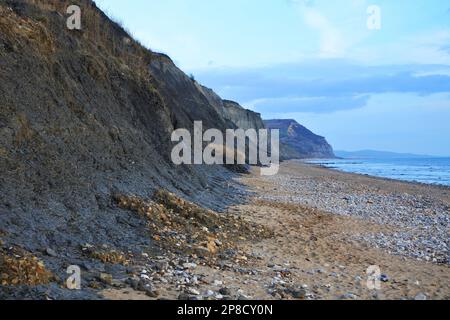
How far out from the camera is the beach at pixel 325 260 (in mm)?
7211

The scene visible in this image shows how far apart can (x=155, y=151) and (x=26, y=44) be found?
17.3 ft

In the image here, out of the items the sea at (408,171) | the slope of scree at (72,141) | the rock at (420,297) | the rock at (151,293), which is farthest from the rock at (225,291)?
the sea at (408,171)

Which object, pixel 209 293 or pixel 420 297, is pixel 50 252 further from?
pixel 420 297

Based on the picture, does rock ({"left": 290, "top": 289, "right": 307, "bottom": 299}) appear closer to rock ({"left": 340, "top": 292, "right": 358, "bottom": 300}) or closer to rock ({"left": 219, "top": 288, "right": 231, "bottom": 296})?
rock ({"left": 340, "top": 292, "right": 358, "bottom": 300})

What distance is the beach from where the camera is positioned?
7.21m

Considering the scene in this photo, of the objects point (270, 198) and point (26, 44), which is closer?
point (26, 44)

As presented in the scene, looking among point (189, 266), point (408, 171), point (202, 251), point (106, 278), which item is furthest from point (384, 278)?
point (408, 171)

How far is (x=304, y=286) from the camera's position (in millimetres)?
7555

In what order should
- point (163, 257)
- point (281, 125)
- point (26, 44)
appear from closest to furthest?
point (163, 257) < point (26, 44) < point (281, 125)

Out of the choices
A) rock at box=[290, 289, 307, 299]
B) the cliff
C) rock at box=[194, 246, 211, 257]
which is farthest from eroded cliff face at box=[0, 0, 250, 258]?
the cliff

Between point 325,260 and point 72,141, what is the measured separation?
5930 millimetres
